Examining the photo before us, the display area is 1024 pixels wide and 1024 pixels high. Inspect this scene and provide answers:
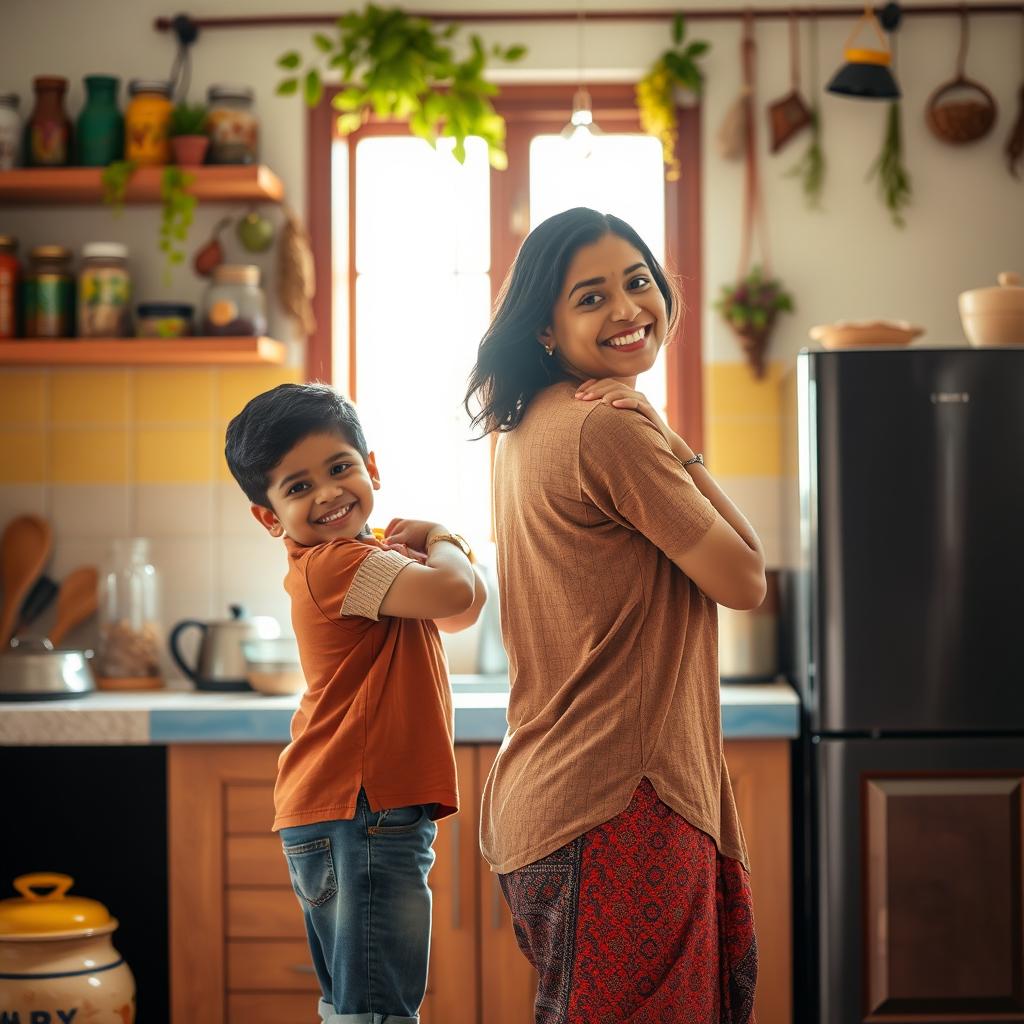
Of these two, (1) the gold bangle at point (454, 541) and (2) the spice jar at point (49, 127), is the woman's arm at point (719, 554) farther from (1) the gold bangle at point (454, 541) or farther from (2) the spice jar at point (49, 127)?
(2) the spice jar at point (49, 127)

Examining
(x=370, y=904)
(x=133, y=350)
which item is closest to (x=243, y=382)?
(x=133, y=350)

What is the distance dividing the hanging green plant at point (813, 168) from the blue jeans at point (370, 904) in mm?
2088

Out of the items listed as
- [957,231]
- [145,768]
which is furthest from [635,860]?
[957,231]

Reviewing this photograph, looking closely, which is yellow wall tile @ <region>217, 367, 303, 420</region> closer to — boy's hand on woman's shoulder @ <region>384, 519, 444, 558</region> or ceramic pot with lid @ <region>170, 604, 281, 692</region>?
ceramic pot with lid @ <region>170, 604, 281, 692</region>

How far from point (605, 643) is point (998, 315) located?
1703mm

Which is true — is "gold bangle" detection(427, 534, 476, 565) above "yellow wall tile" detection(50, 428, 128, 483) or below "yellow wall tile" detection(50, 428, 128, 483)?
below

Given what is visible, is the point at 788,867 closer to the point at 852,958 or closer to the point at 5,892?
the point at 852,958

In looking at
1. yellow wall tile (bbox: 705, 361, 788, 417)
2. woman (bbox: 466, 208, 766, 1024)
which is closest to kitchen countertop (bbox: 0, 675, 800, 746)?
yellow wall tile (bbox: 705, 361, 788, 417)

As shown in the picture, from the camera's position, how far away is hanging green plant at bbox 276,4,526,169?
3.04m

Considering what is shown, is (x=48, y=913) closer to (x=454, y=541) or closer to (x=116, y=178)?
(x=454, y=541)

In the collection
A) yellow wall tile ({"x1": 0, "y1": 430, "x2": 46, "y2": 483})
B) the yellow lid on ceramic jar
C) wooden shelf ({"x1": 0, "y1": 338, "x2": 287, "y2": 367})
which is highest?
wooden shelf ({"x1": 0, "y1": 338, "x2": 287, "y2": 367})

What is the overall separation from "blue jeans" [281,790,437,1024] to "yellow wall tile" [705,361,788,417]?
1783 mm

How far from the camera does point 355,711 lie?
61.3 inches

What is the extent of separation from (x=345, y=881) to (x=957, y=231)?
231 cm
